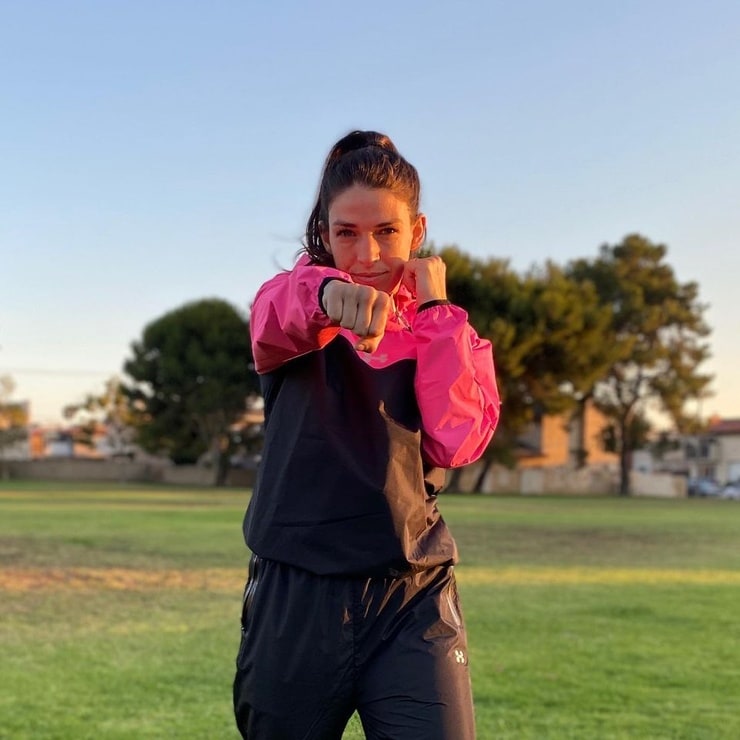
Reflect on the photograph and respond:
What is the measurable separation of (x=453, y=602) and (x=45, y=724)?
3307 millimetres

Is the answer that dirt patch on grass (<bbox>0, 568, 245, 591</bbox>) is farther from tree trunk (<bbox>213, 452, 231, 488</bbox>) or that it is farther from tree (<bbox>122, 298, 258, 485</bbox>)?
tree trunk (<bbox>213, 452, 231, 488</bbox>)

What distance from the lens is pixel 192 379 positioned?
4925cm

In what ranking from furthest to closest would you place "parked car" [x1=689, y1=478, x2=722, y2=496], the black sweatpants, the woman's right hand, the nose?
1. "parked car" [x1=689, y1=478, x2=722, y2=496]
2. the nose
3. the black sweatpants
4. the woman's right hand

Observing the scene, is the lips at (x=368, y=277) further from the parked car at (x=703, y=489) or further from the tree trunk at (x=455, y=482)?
the parked car at (x=703, y=489)

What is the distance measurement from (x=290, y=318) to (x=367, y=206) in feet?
1.16

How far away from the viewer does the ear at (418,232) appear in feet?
7.04

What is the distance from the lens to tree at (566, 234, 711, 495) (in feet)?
181

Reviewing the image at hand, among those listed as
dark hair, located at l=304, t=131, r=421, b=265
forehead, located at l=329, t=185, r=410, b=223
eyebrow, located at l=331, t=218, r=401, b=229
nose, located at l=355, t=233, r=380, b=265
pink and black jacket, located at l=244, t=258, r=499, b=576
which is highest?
dark hair, located at l=304, t=131, r=421, b=265

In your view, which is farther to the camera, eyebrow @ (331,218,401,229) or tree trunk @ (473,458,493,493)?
tree trunk @ (473,458,493,493)

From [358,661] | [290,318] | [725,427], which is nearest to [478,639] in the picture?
[358,661]

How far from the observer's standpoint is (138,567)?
11266 millimetres

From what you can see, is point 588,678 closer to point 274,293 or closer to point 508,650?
point 508,650

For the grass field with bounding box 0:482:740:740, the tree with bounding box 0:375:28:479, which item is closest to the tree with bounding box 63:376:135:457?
the tree with bounding box 0:375:28:479

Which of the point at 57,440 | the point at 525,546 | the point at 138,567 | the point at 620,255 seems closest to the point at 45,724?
the point at 138,567
